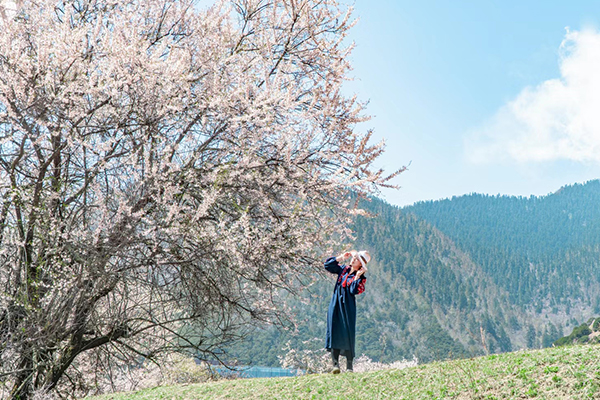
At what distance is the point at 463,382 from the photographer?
5844mm

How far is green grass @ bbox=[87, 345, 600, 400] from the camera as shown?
17.4 feet

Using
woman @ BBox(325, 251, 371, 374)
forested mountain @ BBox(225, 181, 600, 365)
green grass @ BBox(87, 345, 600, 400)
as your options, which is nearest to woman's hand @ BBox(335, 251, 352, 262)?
woman @ BBox(325, 251, 371, 374)

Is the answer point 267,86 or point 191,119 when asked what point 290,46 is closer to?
point 267,86

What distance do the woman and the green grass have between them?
396 millimetres

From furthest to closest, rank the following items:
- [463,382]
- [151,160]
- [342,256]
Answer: [342,256] < [151,160] < [463,382]

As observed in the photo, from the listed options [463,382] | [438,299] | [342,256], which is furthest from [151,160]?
[438,299]

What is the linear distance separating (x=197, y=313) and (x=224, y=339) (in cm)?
72

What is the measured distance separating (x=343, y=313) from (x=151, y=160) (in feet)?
11.4

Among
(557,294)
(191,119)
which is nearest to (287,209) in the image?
(191,119)

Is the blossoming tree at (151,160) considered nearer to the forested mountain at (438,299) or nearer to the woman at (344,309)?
the woman at (344,309)

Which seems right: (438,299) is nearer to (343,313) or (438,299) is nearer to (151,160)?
(343,313)

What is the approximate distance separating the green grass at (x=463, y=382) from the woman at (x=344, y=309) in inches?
15.6

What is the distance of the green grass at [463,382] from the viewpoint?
5.29 metres

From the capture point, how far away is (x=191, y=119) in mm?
7109
